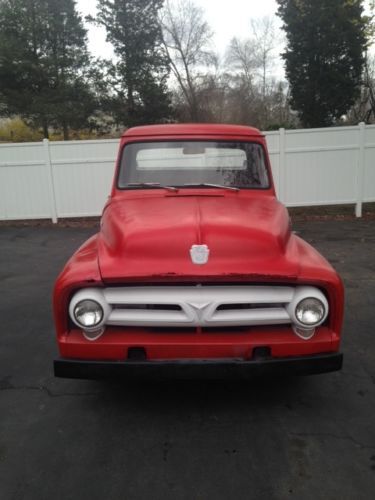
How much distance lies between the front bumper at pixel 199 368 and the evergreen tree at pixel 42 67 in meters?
26.1

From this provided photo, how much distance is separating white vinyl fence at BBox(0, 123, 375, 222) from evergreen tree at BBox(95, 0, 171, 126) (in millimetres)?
18284

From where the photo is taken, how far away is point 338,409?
2973 mm

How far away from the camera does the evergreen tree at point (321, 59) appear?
22250 mm

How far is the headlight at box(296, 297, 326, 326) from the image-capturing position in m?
2.59

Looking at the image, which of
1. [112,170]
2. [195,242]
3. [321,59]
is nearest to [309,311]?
[195,242]

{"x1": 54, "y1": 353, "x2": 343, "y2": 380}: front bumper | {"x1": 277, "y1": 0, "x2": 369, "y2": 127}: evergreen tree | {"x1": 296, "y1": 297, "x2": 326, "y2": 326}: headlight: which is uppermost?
{"x1": 277, "y1": 0, "x2": 369, "y2": 127}: evergreen tree

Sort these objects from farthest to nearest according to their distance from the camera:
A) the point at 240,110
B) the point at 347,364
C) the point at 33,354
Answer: the point at 240,110 → the point at 33,354 → the point at 347,364

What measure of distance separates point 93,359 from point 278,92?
121 feet

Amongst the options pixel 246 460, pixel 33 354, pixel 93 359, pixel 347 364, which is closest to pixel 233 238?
pixel 93 359

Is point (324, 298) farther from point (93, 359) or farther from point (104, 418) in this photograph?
point (104, 418)

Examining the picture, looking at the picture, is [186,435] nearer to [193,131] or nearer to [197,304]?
[197,304]

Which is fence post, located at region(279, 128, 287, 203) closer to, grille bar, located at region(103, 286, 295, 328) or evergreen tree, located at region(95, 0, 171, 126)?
grille bar, located at region(103, 286, 295, 328)

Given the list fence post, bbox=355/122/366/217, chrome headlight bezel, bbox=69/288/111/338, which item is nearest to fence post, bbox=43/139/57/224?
fence post, bbox=355/122/366/217

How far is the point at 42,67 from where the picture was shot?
26359mm
